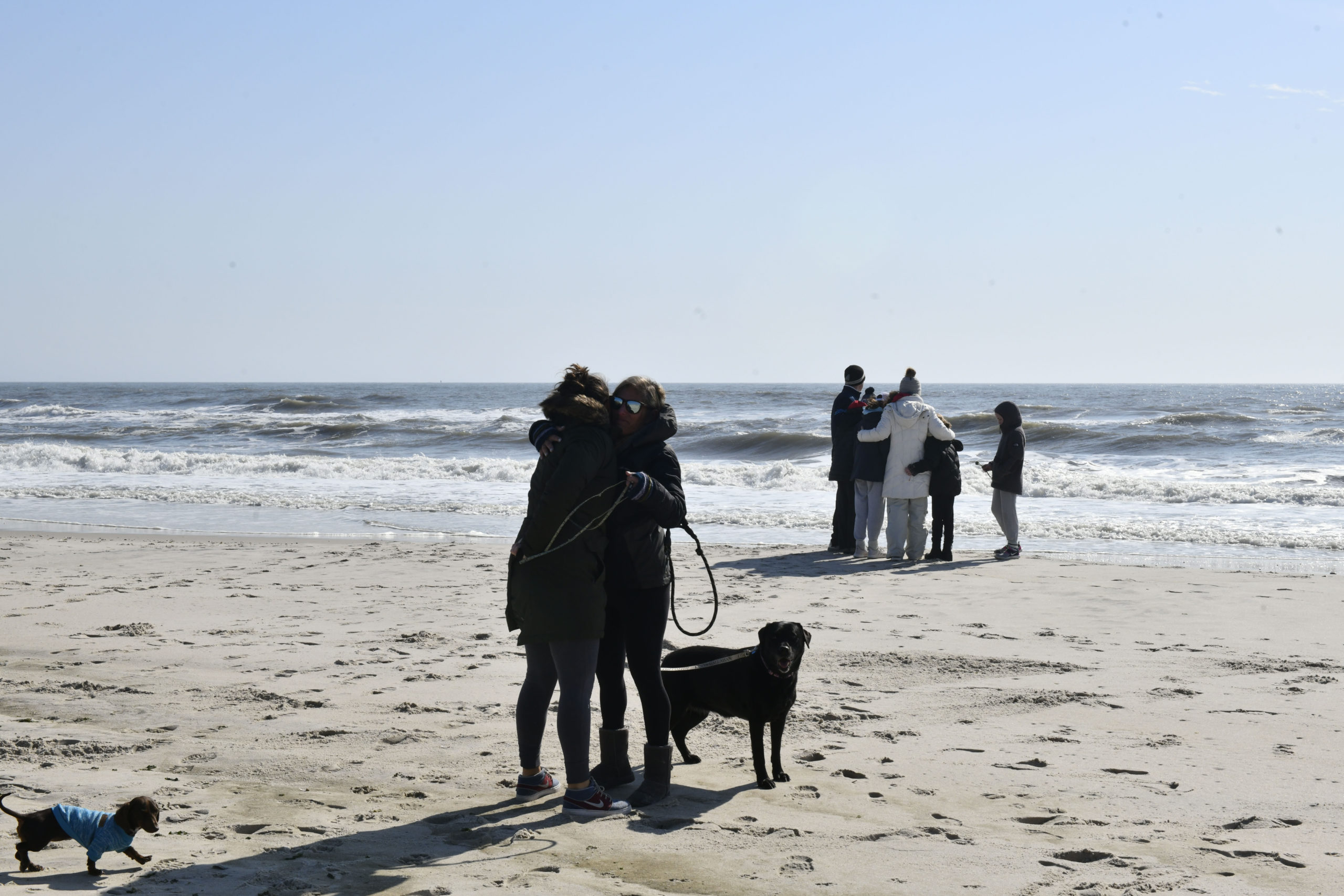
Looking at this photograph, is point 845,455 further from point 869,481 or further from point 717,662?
point 717,662

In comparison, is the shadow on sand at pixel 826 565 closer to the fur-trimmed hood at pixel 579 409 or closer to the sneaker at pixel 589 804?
the sneaker at pixel 589 804

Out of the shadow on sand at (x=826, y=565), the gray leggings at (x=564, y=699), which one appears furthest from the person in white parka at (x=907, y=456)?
the gray leggings at (x=564, y=699)

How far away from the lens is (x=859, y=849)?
3416 mm

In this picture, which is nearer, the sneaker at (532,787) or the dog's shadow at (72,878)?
the dog's shadow at (72,878)

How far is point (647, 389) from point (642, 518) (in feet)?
1.48

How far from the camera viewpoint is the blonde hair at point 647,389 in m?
3.60

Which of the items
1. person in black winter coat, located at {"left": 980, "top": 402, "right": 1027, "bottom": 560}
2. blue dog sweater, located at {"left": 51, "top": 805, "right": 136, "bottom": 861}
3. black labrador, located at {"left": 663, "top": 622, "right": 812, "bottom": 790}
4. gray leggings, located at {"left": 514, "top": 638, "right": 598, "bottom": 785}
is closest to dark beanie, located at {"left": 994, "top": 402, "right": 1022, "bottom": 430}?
person in black winter coat, located at {"left": 980, "top": 402, "right": 1027, "bottom": 560}

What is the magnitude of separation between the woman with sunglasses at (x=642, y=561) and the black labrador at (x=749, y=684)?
0.23m

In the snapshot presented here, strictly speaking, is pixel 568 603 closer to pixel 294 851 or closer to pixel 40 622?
pixel 294 851

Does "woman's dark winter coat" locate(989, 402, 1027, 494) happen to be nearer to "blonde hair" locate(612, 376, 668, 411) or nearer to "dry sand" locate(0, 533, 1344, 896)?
"dry sand" locate(0, 533, 1344, 896)

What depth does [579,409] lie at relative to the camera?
3.44 meters

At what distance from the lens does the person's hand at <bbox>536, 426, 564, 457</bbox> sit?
3490mm

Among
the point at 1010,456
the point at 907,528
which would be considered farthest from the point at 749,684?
the point at 1010,456

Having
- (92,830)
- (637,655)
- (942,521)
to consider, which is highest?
(637,655)
